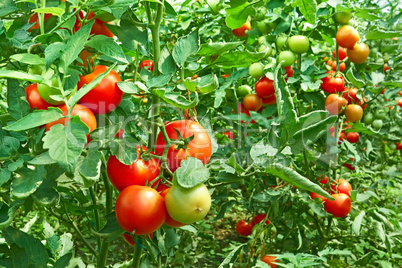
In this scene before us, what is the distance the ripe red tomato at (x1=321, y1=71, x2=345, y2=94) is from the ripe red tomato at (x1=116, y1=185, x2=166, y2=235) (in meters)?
0.99

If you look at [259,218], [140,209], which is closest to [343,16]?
[259,218]

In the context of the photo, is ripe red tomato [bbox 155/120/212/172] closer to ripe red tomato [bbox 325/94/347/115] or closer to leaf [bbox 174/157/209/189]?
leaf [bbox 174/157/209/189]

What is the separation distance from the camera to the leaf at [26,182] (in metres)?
0.61

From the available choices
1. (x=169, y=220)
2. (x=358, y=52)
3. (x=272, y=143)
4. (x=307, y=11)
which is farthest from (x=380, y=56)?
(x=169, y=220)

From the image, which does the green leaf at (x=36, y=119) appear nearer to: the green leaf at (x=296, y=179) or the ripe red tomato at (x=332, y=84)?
the green leaf at (x=296, y=179)

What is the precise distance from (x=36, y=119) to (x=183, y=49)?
30cm

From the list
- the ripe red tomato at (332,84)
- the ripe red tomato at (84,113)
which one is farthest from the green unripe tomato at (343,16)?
the ripe red tomato at (84,113)

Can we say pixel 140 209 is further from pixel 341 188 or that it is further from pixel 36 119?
pixel 341 188

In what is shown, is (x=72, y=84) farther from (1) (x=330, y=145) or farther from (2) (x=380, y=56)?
(2) (x=380, y=56)

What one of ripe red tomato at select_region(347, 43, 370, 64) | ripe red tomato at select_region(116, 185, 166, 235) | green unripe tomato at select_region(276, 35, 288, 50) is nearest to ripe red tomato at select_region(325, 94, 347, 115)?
ripe red tomato at select_region(347, 43, 370, 64)

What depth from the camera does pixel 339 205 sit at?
57.2 inches

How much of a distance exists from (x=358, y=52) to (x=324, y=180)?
0.52 meters

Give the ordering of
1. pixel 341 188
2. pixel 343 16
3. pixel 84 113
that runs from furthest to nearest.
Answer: pixel 341 188
pixel 343 16
pixel 84 113

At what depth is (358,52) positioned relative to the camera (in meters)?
1.49
